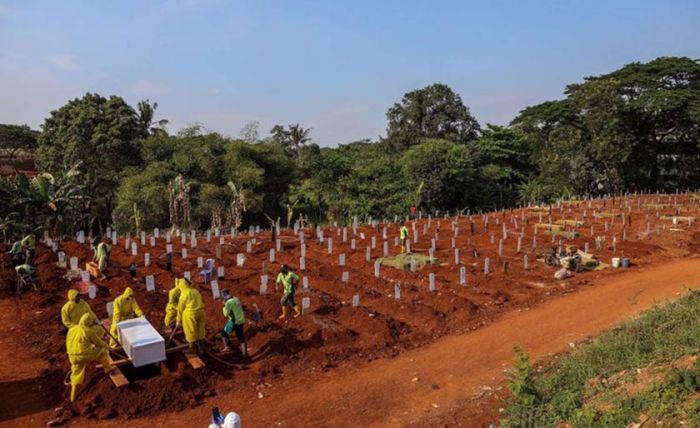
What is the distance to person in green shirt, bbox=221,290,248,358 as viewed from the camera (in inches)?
402

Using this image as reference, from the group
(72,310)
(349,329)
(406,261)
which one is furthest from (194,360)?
(406,261)

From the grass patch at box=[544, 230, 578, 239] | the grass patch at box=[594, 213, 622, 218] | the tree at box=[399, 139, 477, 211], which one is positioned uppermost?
the tree at box=[399, 139, 477, 211]

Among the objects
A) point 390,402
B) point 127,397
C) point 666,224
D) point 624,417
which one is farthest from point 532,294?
point 666,224

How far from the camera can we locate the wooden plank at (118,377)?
8711 millimetres

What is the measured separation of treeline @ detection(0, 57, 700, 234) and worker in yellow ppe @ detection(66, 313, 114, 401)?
13954 millimetres

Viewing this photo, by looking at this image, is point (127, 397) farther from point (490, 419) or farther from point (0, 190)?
point (0, 190)

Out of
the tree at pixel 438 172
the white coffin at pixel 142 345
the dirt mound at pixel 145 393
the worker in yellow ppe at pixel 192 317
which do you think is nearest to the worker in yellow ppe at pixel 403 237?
the worker in yellow ppe at pixel 192 317

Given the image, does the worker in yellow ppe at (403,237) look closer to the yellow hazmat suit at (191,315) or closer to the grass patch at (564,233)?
the grass patch at (564,233)

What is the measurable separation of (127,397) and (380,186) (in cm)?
2824

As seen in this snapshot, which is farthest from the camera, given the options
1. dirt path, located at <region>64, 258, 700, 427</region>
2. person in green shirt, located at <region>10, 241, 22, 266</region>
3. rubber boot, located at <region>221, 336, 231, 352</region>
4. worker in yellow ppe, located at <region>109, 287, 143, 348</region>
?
person in green shirt, located at <region>10, 241, 22, 266</region>

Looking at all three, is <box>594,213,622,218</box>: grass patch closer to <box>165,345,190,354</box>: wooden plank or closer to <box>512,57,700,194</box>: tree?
<box>512,57,700,194</box>: tree

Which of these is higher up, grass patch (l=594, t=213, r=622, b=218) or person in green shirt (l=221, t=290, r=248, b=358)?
grass patch (l=594, t=213, r=622, b=218)

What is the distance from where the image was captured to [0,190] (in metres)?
21.2

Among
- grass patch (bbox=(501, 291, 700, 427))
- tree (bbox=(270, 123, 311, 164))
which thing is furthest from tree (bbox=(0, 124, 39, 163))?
grass patch (bbox=(501, 291, 700, 427))
